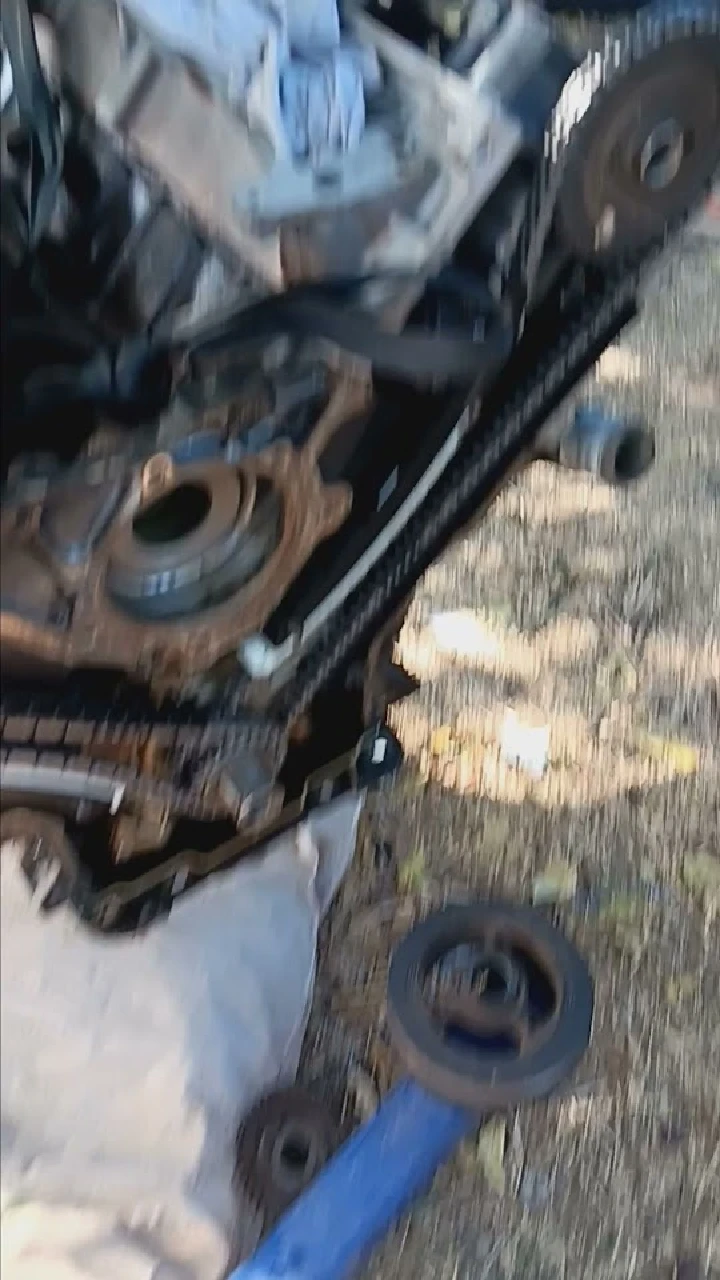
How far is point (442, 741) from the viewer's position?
52.4 inches

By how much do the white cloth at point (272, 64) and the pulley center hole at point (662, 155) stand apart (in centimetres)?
14

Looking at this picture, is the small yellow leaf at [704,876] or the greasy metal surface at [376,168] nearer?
the greasy metal surface at [376,168]

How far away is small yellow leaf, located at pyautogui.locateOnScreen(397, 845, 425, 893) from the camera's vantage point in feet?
4.00

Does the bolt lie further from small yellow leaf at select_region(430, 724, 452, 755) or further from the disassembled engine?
small yellow leaf at select_region(430, 724, 452, 755)

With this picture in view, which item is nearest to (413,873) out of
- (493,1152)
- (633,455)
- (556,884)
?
(556,884)

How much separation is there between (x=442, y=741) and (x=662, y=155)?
2.39ft

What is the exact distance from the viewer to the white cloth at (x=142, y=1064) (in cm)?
99

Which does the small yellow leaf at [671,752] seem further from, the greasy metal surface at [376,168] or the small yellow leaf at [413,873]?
the greasy metal surface at [376,168]

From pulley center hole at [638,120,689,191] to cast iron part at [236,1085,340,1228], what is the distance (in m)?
0.71

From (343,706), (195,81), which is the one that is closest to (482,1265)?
(343,706)

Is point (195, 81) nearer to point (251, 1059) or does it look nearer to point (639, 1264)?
point (251, 1059)

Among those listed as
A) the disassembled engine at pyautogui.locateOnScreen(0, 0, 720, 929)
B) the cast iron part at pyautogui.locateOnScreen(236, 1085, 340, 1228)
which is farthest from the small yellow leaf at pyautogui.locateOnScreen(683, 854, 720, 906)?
the disassembled engine at pyautogui.locateOnScreen(0, 0, 720, 929)

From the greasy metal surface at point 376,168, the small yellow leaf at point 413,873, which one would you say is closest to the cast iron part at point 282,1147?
the small yellow leaf at point 413,873

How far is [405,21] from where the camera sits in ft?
2.53
